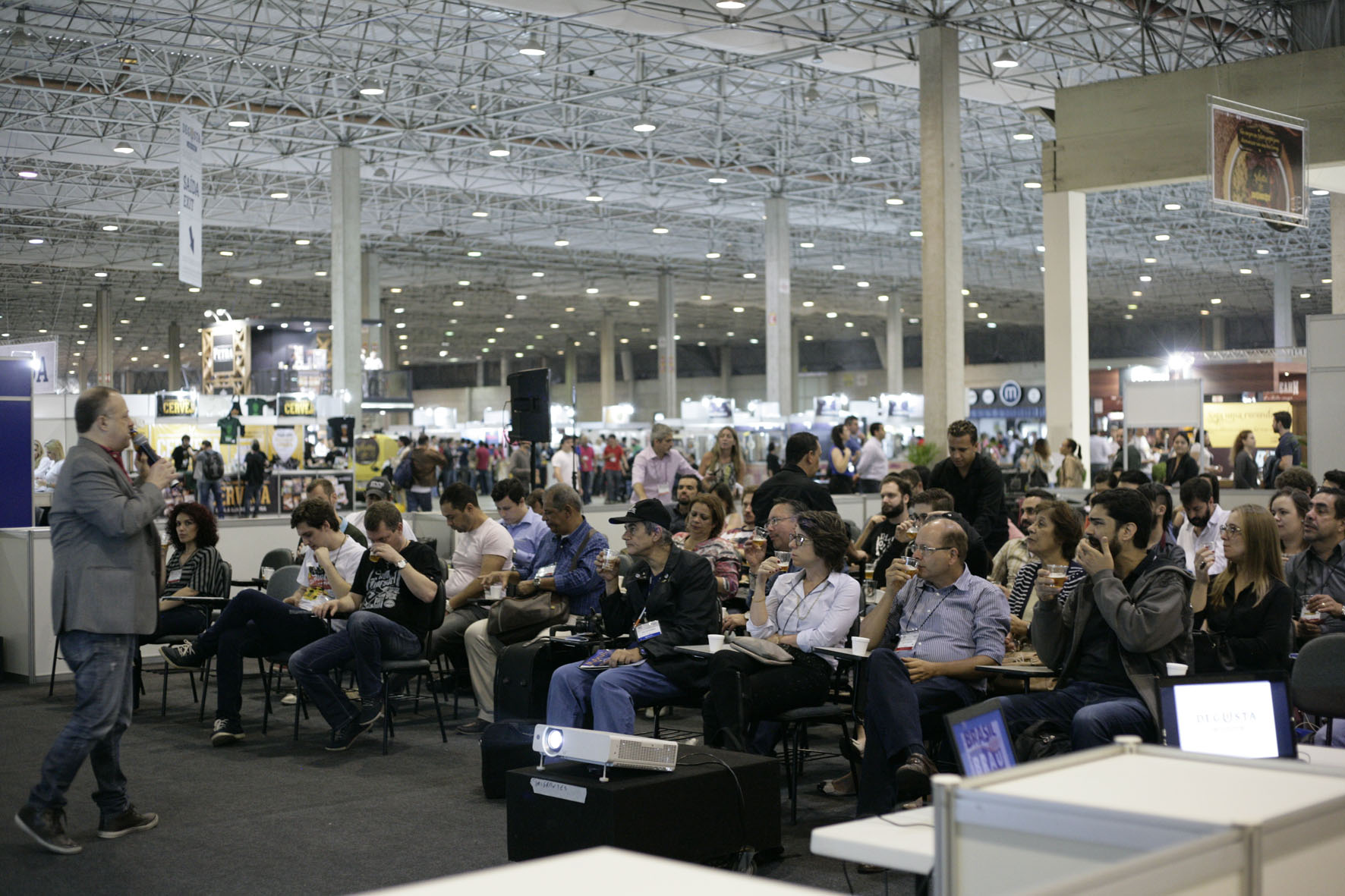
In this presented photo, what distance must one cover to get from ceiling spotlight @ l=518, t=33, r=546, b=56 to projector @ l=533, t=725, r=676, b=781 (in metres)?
13.7

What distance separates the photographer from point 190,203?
11.6 meters

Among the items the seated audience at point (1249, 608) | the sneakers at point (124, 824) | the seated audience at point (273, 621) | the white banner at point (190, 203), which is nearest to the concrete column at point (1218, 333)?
the white banner at point (190, 203)

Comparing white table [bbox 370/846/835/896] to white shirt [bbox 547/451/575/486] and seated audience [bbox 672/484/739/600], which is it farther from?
white shirt [bbox 547/451/575/486]

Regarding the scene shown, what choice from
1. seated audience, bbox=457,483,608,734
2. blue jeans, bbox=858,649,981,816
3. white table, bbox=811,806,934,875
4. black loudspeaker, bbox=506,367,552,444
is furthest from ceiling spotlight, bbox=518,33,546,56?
white table, bbox=811,806,934,875

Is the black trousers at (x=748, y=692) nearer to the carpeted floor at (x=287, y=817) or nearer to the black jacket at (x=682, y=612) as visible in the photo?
the black jacket at (x=682, y=612)

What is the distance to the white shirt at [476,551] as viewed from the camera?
7008 millimetres

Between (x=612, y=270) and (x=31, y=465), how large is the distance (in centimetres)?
2706

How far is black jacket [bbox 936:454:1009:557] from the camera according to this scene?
23.1ft

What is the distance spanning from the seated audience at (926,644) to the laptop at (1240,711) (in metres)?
1.47

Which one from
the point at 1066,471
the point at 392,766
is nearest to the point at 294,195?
the point at 1066,471

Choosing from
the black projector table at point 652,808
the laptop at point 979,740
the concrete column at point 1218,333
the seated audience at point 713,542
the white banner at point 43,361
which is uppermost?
the concrete column at point 1218,333

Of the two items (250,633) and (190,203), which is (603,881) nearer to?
(250,633)

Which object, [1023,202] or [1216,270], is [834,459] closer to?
[1023,202]

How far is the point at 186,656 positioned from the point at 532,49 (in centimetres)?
1149
